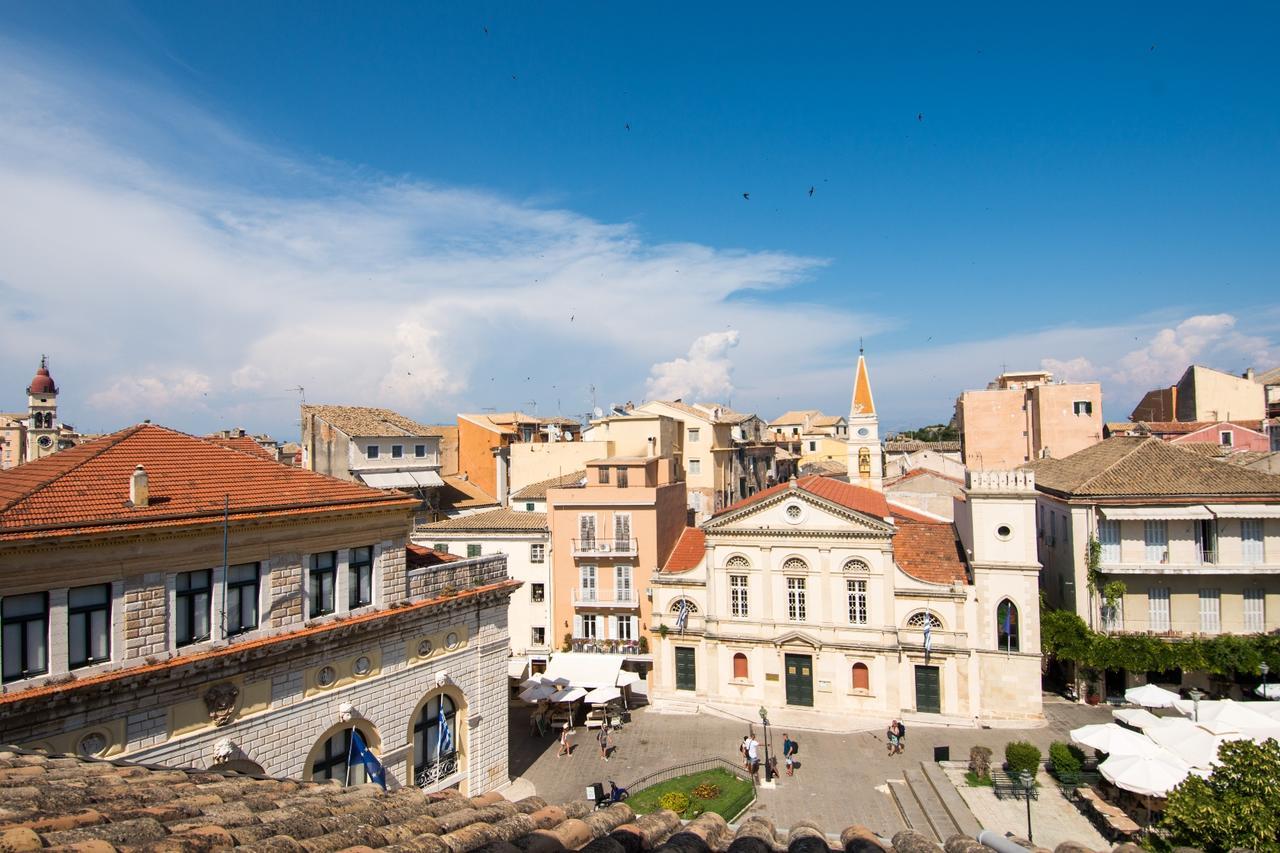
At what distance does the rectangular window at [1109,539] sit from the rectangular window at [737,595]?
1458 cm

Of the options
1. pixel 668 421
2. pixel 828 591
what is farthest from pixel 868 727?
pixel 668 421

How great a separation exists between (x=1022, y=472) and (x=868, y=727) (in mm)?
12006

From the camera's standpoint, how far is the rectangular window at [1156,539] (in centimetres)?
2953

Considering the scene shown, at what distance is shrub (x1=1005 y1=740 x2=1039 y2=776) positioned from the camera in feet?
77.3

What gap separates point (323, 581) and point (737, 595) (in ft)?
A: 64.8

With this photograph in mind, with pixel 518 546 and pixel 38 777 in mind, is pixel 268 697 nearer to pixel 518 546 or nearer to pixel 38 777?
pixel 38 777

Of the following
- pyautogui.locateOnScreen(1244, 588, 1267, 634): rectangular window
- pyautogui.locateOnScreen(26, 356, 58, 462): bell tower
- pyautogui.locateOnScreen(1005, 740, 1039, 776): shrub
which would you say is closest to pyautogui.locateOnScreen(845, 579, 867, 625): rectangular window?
pyautogui.locateOnScreen(1005, 740, 1039, 776): shrub

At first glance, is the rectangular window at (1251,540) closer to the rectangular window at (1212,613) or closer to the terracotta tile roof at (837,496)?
the rectangular window at (1212,613)

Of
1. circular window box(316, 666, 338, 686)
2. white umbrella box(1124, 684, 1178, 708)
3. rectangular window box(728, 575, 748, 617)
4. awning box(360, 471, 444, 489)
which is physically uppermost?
awning box(360, 471, 444, 489)

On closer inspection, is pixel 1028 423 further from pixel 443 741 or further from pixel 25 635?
pixel 25 635

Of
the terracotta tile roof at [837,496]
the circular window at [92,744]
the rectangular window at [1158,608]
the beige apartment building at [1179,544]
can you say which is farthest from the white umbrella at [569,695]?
the rectangular window at [1158,608]

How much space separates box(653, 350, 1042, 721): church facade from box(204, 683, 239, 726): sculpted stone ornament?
2071 centimetres

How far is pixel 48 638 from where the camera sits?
12469mm

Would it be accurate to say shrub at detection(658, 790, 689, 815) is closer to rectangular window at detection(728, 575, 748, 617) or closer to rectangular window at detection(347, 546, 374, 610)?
rectangular window at detection(728, 575, 748, 617)
